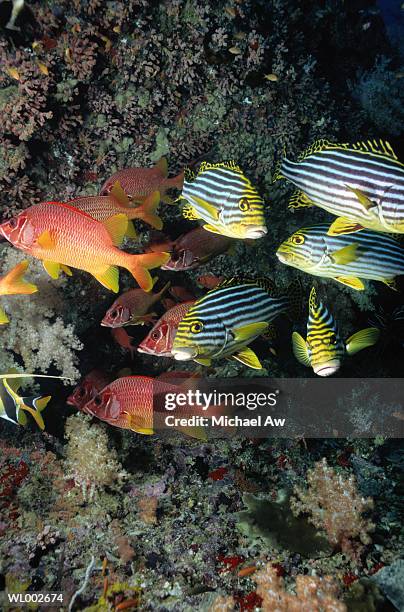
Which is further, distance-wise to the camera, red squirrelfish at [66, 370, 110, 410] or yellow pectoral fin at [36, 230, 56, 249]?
red squirrelfish at [66, 370, 110, 410]

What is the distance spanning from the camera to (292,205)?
121 inches

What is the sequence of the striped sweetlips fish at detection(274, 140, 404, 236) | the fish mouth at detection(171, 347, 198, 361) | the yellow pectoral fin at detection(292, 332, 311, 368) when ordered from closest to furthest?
the striped sweetlips fish at detection(274, 140, 404, 236), the fish mouth at detection(171, 347, 198, 361), the yellow pectoral fin at detection(292, 332, 311, 368)

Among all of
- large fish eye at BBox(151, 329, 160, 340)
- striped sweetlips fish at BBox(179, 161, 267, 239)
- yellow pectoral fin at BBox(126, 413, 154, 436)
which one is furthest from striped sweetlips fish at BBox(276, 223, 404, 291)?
yellow pectoral fin at BBox(126, 413, 154, 436)

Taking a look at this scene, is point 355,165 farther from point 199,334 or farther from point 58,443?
point 58,443

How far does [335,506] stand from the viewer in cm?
322

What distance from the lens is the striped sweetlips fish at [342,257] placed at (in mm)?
2895

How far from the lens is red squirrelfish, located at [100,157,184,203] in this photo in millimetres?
3682

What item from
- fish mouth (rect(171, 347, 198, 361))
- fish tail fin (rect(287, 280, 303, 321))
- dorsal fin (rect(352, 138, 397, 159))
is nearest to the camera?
dorsal fin (rect(352, 138, 397, 159))

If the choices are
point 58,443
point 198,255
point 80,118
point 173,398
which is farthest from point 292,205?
point 58,443

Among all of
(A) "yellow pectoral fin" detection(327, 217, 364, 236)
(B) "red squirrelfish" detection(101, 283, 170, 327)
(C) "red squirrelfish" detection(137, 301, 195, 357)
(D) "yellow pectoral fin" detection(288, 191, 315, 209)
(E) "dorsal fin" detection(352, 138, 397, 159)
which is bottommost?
(B) "red squirrelfish" detection(101, 283, 170, 327)

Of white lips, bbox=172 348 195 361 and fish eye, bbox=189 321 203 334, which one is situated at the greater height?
fish eye, bbox=189 321 203 334

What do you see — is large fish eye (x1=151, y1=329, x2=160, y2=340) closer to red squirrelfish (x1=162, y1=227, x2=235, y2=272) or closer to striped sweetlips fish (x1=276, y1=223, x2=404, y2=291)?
red squirrelfish (x1=162, y1=227, x2=235, y2=272)

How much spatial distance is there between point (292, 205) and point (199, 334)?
4.01 feet

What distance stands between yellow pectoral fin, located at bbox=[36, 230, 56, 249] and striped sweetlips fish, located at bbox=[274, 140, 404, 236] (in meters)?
1.63
